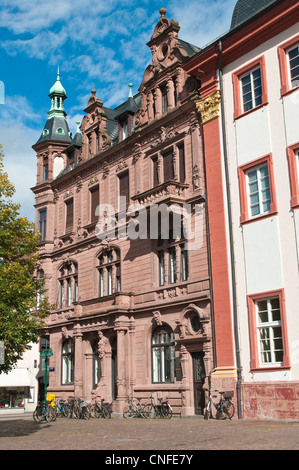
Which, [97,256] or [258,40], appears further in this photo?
[97,256]

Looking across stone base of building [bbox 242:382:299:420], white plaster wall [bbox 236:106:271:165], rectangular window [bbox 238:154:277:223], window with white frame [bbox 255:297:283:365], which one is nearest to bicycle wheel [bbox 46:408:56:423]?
stone base of building [bbox 242:382:299:420]

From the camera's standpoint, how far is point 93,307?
3006cm

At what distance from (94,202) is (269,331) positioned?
55.1 feet

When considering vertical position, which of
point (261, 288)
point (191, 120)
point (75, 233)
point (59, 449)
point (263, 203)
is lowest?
point (59, 449)

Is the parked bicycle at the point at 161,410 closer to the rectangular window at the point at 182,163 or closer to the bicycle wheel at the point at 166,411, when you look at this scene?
the bicycle wheel at the point at 166,411

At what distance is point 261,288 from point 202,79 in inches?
411

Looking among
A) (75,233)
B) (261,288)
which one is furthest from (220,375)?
(75,233)

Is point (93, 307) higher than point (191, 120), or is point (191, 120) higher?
point (191, 120)

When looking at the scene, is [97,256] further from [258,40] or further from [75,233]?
[258,40]

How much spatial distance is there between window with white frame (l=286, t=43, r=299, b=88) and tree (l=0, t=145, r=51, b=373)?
1159 centimetres

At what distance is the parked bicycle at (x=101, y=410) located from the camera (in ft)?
85.1

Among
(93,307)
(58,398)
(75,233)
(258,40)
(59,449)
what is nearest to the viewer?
(59,449)

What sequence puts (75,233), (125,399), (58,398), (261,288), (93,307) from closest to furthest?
(261,288)
(125,399)
(93,307)
(58,398)
(75,233)

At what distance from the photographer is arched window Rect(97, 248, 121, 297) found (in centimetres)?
3009
